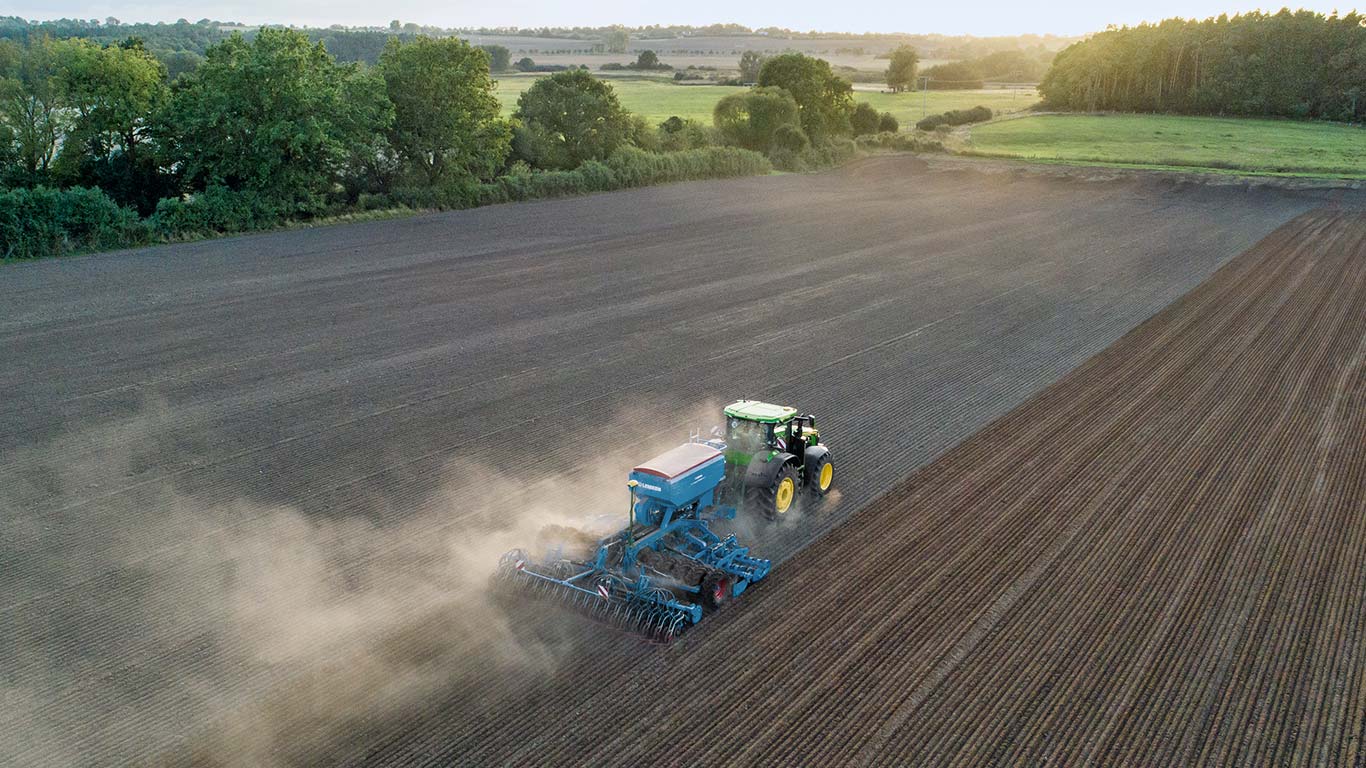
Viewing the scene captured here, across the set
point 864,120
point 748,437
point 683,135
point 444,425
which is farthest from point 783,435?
point 864,120

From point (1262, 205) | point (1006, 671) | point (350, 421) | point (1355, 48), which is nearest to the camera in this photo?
point (1006, 671)

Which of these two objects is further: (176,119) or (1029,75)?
(1029,75)

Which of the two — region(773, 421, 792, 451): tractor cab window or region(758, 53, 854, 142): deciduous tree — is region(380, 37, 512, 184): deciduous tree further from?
region(773, 421, 792, 451): tractor cab window

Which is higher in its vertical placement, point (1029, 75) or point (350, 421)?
point (1029, 75)

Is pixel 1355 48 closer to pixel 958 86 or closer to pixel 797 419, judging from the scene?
pixel 958 86

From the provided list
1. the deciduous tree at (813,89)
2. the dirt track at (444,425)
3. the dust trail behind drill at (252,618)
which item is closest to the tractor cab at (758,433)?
the dirt track at (444,425)

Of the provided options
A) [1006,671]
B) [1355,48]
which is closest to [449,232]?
[1006,671]

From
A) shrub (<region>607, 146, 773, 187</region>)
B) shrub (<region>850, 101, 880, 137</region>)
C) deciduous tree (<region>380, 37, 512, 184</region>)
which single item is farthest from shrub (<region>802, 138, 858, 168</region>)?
deciduous tree (<region>380, 37, 512, 184</region>)
